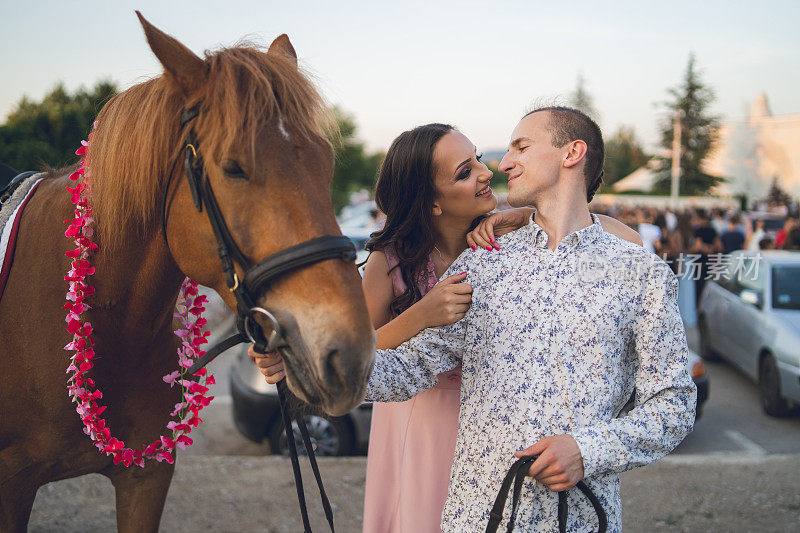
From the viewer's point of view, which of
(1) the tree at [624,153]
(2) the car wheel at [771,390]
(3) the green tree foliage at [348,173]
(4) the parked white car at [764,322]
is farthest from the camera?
(1) the tree at [624,153]

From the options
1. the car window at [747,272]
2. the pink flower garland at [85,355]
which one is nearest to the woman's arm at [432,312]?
the pink flower garland at [85,355]

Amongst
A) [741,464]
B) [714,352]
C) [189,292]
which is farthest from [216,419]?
[714,352]

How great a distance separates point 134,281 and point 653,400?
161cm

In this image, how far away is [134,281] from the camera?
188 cm

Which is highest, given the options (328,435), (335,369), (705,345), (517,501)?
(335,369)

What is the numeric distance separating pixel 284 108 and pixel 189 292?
0.98 meters

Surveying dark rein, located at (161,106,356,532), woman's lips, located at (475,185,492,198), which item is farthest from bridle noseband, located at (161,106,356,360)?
woman's lips, located at (475,185,492,198)

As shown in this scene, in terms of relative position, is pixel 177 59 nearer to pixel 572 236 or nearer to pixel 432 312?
pixel 432 312

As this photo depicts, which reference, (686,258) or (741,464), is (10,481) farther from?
(686,258)

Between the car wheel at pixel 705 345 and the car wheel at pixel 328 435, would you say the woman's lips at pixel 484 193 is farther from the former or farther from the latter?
the car wheel at pixel 705 345

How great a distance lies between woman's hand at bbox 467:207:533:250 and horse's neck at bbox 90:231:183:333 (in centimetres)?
99

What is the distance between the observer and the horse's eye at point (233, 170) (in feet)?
4.75

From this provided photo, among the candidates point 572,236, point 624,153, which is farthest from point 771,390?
point 624,153

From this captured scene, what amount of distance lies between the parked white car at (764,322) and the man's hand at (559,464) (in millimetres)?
5566
